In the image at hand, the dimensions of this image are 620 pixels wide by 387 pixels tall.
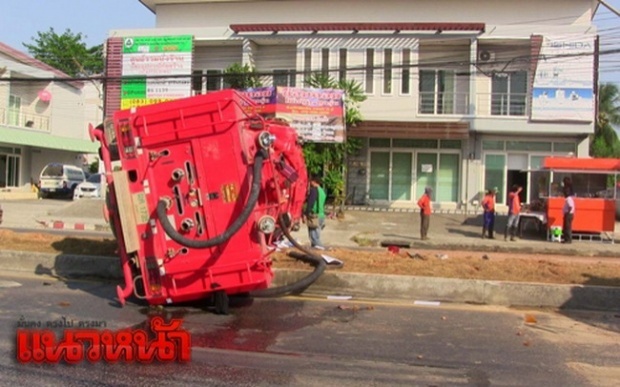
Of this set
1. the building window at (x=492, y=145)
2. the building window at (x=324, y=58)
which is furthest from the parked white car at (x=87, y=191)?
the building window at (x=492, y=145)

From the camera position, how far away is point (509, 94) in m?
27.6

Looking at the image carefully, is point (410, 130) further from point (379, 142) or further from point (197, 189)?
point (197, 189)

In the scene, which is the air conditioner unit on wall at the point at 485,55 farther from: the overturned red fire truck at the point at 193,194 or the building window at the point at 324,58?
the overturned red fire truck at the point at 193,194

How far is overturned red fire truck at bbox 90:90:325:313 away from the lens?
694cm

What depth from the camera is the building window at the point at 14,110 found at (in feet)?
120

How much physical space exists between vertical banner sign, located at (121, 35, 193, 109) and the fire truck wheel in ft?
73.0

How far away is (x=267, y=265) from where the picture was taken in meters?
7.24

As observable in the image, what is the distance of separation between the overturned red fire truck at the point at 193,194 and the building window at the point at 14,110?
33.2 m

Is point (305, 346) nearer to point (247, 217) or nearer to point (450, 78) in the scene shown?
point (247, 217)

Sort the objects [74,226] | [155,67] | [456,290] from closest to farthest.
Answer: [456,290] → [74,226] → [155,67]

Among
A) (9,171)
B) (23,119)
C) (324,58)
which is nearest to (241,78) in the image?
(324,58)

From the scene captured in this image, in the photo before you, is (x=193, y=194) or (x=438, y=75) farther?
(x=438, y=75)

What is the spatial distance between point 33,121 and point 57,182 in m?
6.80

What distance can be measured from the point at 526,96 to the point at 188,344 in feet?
79.9
